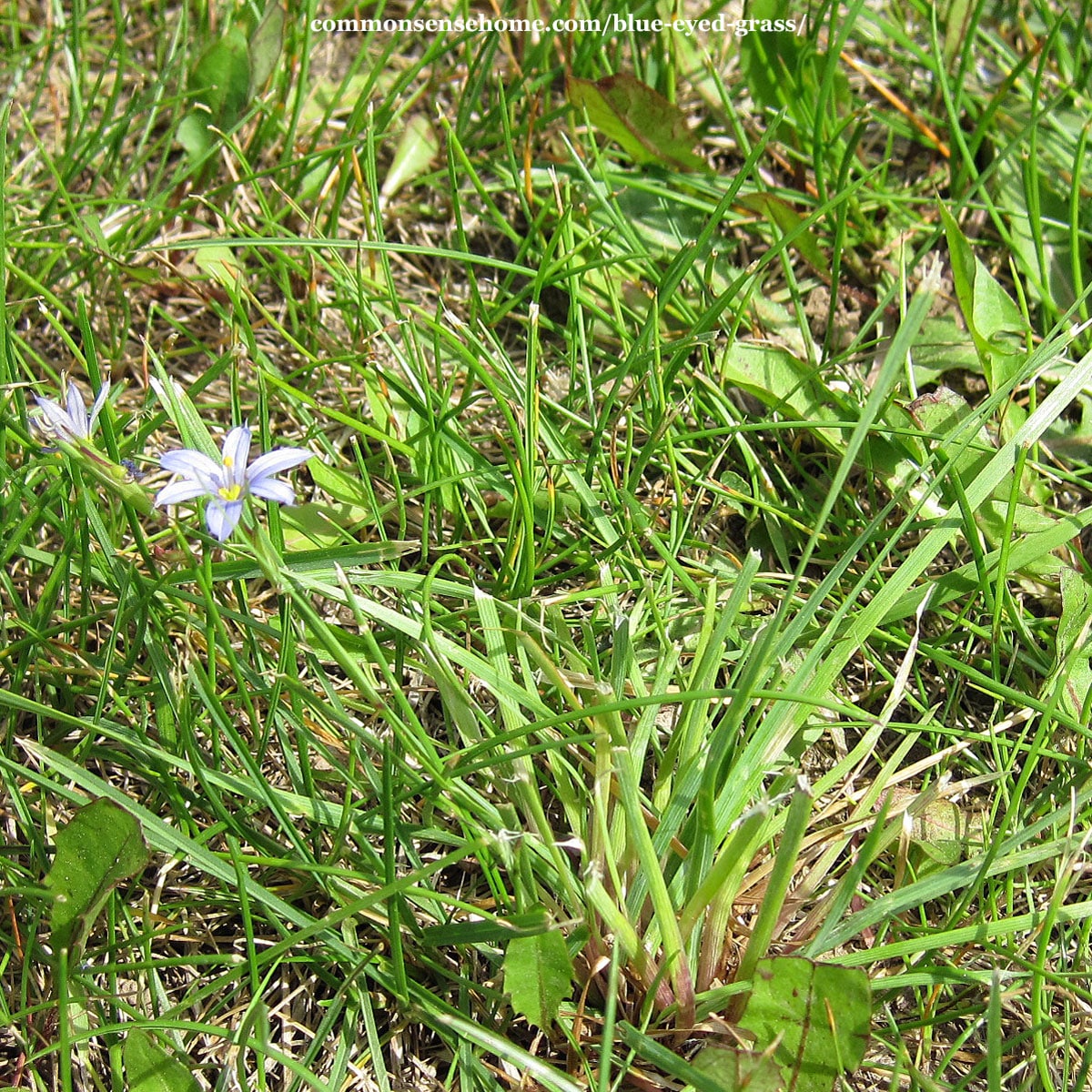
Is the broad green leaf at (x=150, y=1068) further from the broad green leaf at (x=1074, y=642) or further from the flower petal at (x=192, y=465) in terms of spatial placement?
the broad green leaf at (x=1074, y=642)

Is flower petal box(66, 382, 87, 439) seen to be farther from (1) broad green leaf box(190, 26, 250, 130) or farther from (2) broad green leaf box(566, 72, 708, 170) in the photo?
(2) broad green leaf box(566, 72, 708, 170)

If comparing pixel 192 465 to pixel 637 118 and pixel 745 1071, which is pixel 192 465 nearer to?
pixel 745 1071

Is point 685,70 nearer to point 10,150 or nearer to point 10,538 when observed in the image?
point 10,150

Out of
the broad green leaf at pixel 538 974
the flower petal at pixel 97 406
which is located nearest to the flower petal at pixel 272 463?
the flower petal at pixel 97 406

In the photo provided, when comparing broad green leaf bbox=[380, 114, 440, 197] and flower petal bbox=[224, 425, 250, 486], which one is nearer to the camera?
flower petal bbox=[224, 425, 250, 486]

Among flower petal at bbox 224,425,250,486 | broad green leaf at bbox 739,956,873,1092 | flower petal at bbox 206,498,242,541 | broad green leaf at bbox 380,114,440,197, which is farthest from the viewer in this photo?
broad green leaf at bbox 380,114,440,197

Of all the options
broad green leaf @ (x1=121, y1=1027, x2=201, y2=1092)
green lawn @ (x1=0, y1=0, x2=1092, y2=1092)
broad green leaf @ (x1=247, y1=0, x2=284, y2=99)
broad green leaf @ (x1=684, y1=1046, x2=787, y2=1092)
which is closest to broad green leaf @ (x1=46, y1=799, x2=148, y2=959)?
green lawn @ (x1=0, y1=0, x2=1092, y2=1092)

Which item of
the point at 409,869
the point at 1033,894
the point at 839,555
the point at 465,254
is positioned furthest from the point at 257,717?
the point at 1033,894
